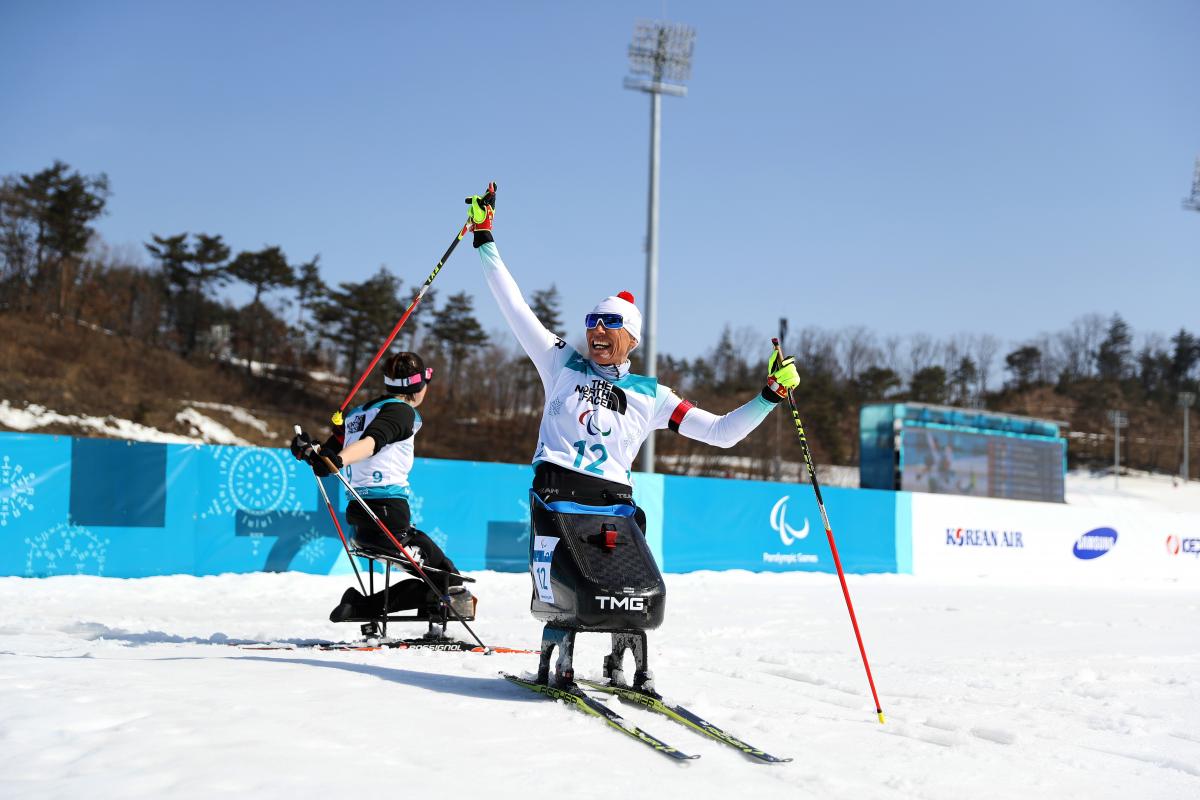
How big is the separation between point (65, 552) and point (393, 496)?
17.5 feet

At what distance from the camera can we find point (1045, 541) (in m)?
18.6

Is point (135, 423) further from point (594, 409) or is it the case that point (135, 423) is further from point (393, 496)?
point (594, 409)

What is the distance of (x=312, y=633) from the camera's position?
698 cm

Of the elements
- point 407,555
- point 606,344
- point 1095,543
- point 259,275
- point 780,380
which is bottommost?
point 1095,543

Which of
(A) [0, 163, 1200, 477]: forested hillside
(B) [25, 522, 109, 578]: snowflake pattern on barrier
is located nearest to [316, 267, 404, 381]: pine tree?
(A) [0, 163, 1200, 477]: forested hillside

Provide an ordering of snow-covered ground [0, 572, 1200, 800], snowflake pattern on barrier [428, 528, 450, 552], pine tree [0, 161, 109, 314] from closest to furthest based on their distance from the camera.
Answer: snow-covered ground [0, 572, 1200, 800], snowflake pattern on barrier [428, 528, 450, 552], pine tree [0, 161, 109, 314]

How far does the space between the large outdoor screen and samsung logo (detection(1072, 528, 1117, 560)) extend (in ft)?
9.21

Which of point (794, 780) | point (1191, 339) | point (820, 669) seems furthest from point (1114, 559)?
point (1191, 339)

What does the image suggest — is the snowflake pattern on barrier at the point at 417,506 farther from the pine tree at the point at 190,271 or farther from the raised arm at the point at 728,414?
the pine tree at the point at 190,271

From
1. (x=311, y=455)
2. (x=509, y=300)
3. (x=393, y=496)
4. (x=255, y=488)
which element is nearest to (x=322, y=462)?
(x=311, y=455)

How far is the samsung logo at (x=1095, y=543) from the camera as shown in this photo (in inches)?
746

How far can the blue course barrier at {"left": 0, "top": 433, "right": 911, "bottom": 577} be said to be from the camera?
9.66 m

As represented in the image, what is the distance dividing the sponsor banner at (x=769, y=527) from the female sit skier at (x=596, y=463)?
9.55 meters

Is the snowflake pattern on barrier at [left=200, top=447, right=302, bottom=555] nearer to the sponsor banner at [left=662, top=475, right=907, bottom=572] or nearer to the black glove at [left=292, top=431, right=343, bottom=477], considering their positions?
the sponsor banner at [left=662, top=475, right=907, bottom=572]
